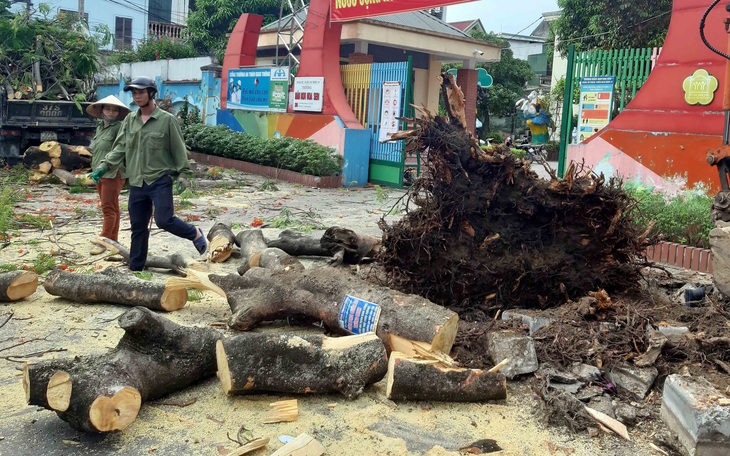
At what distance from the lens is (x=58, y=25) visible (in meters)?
15.7

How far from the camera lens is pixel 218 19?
30766mm

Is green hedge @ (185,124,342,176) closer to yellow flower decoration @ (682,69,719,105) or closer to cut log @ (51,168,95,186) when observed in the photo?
cut log @ (51,168,95,186)

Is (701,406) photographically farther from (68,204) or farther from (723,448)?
(68,204)

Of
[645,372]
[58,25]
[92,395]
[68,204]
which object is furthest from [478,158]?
[58,25]

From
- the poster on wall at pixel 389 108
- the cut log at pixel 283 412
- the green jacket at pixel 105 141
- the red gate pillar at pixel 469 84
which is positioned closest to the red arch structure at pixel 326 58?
the poster on wall at pixel 389 108

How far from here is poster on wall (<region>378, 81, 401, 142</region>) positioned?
14.1 metres

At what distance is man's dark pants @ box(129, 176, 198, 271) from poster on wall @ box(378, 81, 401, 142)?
8.12 metres

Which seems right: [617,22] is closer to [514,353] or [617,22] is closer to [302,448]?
[514,353]

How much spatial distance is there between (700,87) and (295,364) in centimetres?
708

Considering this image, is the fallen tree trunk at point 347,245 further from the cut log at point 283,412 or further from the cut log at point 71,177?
the cut log at point 71,177

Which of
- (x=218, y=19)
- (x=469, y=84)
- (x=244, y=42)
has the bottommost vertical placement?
(x=469, y=84)

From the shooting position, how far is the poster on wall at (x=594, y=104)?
32.7ft

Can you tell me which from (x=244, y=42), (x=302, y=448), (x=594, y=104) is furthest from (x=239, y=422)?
(x=244, y=42)

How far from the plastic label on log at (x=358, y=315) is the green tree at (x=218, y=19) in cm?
2740
